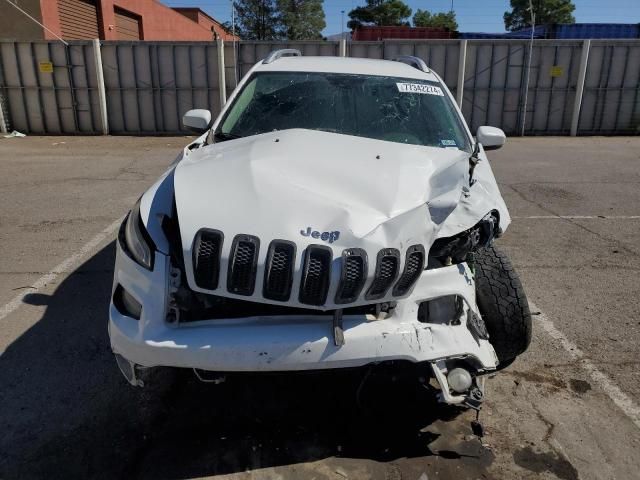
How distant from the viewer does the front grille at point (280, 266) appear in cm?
212

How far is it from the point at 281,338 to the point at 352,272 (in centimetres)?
40

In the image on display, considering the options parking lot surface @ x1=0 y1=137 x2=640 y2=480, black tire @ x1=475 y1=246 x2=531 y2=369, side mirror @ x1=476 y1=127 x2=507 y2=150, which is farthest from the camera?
side mirror @ x1=476 y1=127 x2=507 y2=150

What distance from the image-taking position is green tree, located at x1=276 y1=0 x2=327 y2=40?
40594mm

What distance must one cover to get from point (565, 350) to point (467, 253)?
154 centimetres

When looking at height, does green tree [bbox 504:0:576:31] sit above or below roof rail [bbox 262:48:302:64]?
above

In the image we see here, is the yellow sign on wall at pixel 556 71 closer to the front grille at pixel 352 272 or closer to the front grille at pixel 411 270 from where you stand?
the front grille at pixel 411 270

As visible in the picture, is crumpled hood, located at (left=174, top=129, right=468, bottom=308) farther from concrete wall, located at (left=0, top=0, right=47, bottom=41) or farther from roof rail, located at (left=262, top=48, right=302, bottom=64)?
concrete wall, located at (left=0, top=0, right=47, bottom=41)

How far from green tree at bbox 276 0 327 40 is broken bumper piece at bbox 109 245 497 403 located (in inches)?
1599

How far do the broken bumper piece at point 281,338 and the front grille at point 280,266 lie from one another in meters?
0.20

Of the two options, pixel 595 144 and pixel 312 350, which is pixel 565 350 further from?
pixel 595 144

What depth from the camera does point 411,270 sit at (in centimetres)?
225

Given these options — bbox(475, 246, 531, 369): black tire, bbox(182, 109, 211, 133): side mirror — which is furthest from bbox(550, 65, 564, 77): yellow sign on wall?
bbox(475, 246, 531, 369): black tire

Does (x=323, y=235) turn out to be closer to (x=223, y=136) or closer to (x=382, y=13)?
(x=223, y=136)

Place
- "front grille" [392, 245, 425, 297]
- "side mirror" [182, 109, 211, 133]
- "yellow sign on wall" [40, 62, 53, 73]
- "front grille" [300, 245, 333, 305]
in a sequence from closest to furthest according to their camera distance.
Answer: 1. "front grille" [300, 245, 333, 305]
2. "front grille" [392, 245, 425, 297]
3. "side mirror" [182, 109, 211, 133]
4. "yellow sign on wall" [40, 62, 53, 73]
